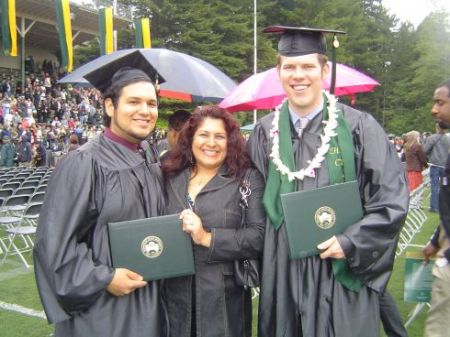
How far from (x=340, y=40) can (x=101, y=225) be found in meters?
39.0

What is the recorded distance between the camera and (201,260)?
242 centimetres

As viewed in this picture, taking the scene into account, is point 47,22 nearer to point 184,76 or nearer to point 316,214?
point 184,76

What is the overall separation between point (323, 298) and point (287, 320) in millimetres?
207

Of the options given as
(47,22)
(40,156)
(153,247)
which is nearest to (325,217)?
(153,247)

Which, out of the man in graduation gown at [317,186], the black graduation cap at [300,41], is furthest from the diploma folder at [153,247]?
the black graduation cap at [300,41]

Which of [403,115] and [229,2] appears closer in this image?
[229,2]

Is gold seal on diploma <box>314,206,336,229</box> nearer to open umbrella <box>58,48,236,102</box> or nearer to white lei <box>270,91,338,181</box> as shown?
white lei <box>270,91,338,181</box>

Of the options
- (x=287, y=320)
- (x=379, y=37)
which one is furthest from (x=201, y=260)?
(x=379, y=37)

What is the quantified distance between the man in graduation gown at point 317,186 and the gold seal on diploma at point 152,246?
0.53 metres

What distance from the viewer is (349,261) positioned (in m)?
2.18

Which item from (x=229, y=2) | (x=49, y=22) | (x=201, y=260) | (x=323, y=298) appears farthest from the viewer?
(x=229, y=2)

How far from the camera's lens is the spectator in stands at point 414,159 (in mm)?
10195

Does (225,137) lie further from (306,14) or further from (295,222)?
(306,14)

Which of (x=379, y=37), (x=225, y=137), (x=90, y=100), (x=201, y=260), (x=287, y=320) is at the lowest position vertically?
(x=287, y=320)
